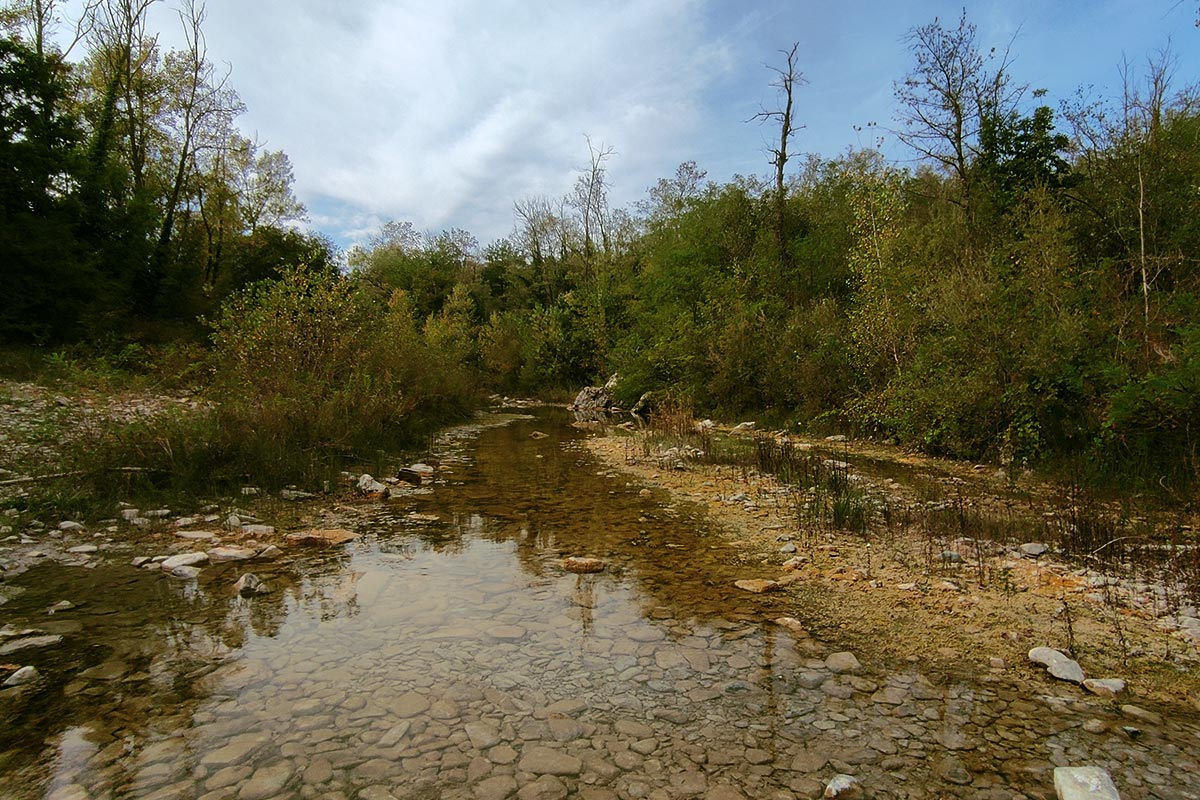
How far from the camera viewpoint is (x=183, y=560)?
573 cm

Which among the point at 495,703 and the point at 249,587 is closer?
the point at 495,703

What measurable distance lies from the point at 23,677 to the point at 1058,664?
657 cm

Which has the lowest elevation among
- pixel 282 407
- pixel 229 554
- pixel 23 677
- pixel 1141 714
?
pixel 1141 714

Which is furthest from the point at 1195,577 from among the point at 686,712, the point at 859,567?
the point at 686,712

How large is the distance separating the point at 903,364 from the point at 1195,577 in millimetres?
9738

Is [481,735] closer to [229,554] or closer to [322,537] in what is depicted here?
[229,554]

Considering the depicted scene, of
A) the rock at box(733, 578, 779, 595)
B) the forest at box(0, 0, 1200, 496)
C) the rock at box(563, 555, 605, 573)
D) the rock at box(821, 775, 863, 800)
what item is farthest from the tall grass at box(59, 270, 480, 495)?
the rock at box(821, 775, 863, 800)

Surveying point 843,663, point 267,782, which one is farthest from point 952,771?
point 267,782

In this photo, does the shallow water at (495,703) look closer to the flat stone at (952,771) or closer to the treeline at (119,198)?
the flat stone at (952,771)

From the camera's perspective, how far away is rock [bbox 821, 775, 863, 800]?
2684 mm

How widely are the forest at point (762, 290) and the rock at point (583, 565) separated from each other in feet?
18.4

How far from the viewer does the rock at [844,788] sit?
8.80 ft

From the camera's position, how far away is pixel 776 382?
61.4 ft

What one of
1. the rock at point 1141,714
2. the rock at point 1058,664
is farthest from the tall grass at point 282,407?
the rock at point 1141,714
